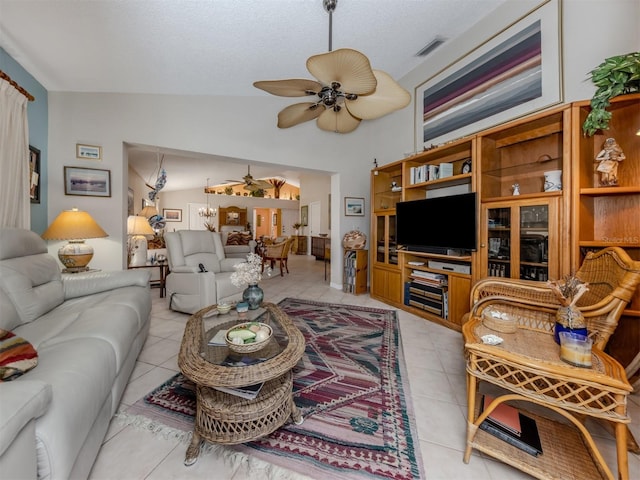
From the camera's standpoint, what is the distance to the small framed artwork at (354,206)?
4.51m

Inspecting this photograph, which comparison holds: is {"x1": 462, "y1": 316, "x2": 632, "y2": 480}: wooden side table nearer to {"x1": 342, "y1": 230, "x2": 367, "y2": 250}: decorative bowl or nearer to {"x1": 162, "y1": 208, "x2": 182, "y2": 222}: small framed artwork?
{"x1": 342, "y1": 230, "x2": 367, "y2": 250}: decorative bowl

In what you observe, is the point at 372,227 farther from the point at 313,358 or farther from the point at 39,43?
the point at 39,43

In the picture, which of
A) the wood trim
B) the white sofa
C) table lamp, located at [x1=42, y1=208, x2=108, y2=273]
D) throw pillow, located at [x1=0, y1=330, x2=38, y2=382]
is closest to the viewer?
the white sofa

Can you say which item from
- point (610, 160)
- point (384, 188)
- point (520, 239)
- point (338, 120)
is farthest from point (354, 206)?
point (610, 160)

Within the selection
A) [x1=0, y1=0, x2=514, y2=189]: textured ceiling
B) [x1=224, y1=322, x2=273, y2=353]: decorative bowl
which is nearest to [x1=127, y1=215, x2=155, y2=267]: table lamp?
[x1=0, y1=0, x2=514, y2=189]: textured ceiling

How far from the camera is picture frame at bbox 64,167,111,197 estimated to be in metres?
2.91

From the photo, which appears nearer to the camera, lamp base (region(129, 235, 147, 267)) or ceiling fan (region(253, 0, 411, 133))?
ceiling fan (region(253, 0, 411, 133))

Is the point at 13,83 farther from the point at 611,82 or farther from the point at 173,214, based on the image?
the point at 173,214

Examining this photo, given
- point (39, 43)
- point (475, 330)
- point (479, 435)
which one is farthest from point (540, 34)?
point (39, 43)

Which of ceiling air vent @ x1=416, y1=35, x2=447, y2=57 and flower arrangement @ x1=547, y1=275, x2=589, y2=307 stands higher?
ceiling air vent @ x1=416, y1=35, x2=447, y2=57

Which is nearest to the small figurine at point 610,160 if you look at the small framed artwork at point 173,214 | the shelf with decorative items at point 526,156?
the shelf with decorative items at point 526,156

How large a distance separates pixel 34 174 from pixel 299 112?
286 centimetres

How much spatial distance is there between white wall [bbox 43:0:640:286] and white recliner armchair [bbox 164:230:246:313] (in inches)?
25.4

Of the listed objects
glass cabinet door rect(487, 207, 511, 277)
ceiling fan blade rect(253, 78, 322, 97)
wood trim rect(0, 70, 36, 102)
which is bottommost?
glass cabinet door rect(487, 207, 511, 277)
